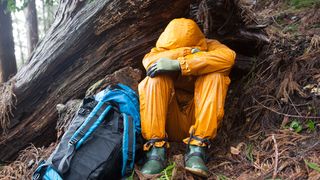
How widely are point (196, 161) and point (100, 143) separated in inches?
35.2

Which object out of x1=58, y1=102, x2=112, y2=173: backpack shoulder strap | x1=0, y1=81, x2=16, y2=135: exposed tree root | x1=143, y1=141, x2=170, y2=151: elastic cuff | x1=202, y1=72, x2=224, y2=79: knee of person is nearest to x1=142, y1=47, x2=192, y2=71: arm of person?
x1=202, y1=72, x2=224, y2=79: knee of person

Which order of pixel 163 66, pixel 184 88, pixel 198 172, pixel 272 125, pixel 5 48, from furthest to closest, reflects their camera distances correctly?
1. pixel 5 48
2. pixel 184 88
3. pixel 272 125
4. pixel 163 66
5. pixel 198 172

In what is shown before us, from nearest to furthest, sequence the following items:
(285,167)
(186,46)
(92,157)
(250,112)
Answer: (285,167) < (92,157) < (186,46) < (250,112)

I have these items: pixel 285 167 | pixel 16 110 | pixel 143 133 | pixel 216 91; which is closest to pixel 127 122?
pixel 143 133

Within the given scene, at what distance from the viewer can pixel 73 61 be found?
4613mm

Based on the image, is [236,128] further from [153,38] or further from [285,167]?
[153,38]

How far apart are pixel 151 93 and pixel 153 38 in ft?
4.75

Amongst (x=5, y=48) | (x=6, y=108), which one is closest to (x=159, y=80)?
(x=6, y=108)

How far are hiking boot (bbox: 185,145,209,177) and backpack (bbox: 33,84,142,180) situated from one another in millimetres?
510

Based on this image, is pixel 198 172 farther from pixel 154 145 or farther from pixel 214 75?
pixel 214 75

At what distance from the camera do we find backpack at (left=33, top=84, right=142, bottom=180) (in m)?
2.87

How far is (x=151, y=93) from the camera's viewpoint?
3.26m

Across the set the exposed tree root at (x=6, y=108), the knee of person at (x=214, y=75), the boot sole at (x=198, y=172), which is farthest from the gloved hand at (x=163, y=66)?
the exposed tree root at (x=6, y=108)

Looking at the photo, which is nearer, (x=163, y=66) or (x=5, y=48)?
(x=163, y=66)
